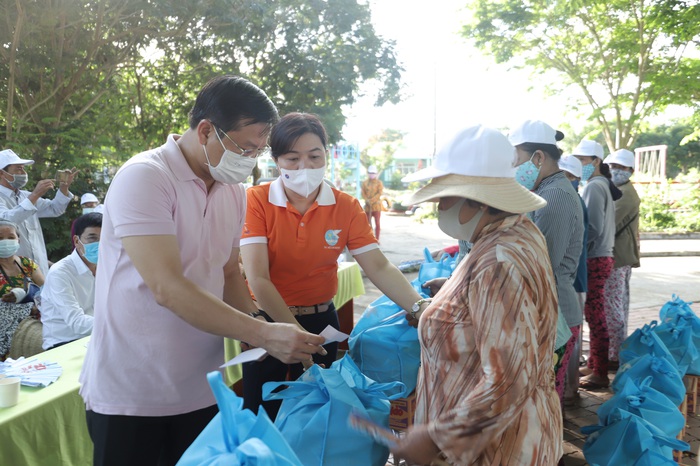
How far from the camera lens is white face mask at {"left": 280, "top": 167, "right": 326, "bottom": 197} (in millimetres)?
2459

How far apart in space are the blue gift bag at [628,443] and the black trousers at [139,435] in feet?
6.76

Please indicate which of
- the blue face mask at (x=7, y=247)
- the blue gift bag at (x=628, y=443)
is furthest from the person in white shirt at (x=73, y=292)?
the blue gift bag at (x=628, y=443)

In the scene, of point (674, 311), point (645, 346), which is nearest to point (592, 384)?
point (674, 311)

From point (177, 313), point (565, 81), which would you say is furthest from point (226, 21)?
point (565, 81)

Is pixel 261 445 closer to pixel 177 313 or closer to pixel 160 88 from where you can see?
pixel 177 313

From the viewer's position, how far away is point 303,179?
8.07 ft

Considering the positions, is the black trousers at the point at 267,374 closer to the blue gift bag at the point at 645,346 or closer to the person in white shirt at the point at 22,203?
the blue gift bag at the point at 645,346

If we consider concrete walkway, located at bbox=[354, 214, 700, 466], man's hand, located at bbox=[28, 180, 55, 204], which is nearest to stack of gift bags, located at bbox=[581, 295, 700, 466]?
concrete walkway, located at bbox=[354, 214, 700, 466]

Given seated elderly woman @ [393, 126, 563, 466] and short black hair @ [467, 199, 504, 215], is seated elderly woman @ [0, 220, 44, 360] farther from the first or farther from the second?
short black hair @ [467, 199, 504, 215]

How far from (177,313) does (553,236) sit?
6.74 ft

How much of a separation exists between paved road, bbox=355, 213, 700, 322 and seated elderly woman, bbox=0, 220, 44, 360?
13.3 feet

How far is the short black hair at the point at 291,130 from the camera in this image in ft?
7.81

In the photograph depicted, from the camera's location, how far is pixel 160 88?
10578 millimetres

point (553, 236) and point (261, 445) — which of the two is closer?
point (261, 445)
